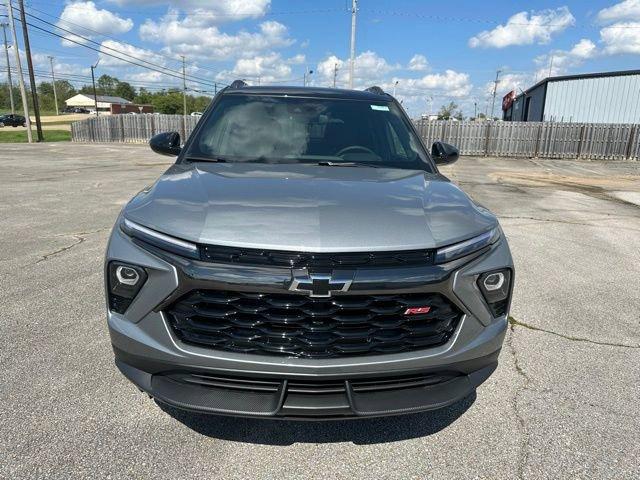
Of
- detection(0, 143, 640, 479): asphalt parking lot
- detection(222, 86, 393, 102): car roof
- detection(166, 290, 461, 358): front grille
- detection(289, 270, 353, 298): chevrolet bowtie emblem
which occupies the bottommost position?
detection(0, 143, 640, 479): asphalt parking lot

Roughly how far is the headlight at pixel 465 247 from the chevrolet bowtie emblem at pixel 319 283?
42 cm

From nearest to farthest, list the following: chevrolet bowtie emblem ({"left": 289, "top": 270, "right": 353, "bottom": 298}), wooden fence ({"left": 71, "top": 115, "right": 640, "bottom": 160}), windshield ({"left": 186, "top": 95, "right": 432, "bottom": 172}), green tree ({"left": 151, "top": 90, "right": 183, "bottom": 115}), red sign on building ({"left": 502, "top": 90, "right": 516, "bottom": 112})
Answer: chevrolet bowtie emblem ({"left": 289, "top": 270, "right": 353, "bottom": 298}) < windshield ({"left": 186, "top": 95, "right": 432, "bottom": 172}) < wooden fence ({"left": 71, "top": 115, "right": 640, "bottom": 160}) < red sign on building ({"left": 502, "top": 90, "right": 516, "bottom": 112}) < green tree ({"left": 151, "top": 90, "right": 183, "bottom": 115})

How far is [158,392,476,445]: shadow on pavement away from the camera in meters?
2.39

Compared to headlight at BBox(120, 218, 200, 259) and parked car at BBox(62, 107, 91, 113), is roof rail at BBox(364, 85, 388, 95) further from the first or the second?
parked car at BBox(62, 107, 91, 113)

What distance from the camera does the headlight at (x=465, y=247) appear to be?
2033mm

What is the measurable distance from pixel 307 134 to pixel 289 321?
1.87m

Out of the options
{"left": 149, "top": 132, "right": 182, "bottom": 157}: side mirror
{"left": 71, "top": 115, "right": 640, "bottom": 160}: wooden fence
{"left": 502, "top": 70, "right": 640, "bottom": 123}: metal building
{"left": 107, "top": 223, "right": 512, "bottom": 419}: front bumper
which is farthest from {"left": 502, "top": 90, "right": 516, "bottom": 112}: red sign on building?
{"left": 107, "top": 223, "right": 512, "bottom": 419}: front bumper

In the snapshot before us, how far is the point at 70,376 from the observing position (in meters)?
2.88

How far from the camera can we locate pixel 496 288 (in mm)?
2152

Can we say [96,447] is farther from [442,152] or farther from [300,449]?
[442,152]

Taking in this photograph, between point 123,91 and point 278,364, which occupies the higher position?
point 123,91

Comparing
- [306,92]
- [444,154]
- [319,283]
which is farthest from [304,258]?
[444,154]

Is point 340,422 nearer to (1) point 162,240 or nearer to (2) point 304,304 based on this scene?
(2) point 304,304

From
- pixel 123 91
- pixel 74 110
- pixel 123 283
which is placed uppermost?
pixel 123 91
